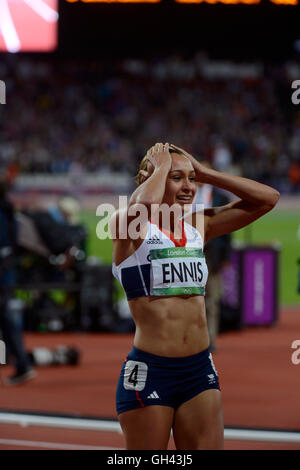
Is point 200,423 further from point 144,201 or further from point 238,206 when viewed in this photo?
point 238,206

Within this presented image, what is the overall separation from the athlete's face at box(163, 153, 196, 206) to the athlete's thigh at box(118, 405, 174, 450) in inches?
38.6

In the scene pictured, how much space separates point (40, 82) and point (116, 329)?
3476 centimetres

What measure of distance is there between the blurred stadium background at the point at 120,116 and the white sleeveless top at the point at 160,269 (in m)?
2.99

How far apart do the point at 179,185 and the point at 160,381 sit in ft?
3.06

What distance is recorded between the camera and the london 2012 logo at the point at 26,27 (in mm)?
7449

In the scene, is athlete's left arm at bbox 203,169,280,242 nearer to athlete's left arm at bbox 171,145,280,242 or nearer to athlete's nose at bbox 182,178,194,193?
athlete's left arm at bbox 171,145,280,242

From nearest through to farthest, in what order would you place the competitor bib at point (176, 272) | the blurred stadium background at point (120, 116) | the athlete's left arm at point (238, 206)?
the competitor bib at point (176, 272) → the athlete's left arm at point (238, 206) → the blurred stadium background at point (120, 116)

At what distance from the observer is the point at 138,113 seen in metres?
42.5

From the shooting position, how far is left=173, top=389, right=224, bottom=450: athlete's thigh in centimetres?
354
